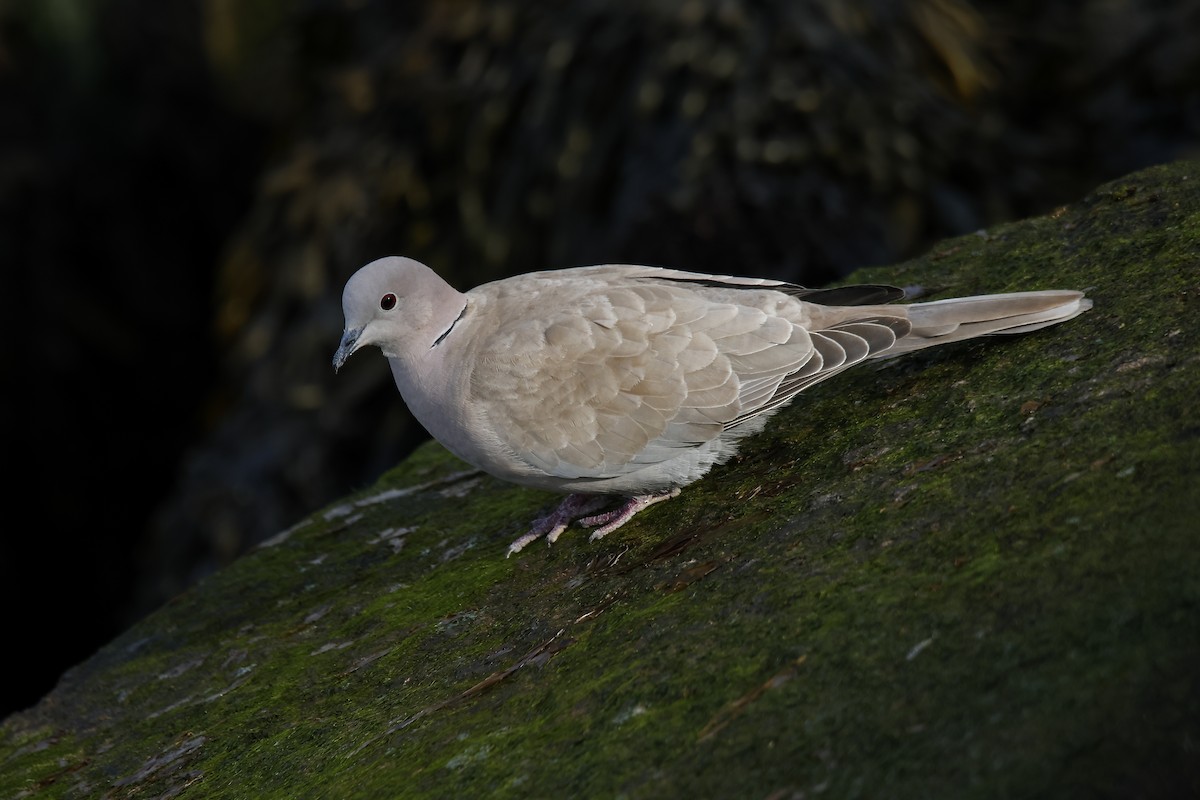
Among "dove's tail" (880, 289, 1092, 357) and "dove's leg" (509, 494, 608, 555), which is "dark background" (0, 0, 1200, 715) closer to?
"dove's leg" (509, 494, 608, 555)

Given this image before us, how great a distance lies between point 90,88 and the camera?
393 inches

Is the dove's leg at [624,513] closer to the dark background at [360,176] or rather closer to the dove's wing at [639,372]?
the dove's wing at [639,372]

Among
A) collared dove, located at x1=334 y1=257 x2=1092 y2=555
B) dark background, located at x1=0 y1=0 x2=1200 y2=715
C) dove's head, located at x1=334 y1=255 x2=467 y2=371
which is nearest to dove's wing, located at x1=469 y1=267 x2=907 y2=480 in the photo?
collared dove, located at x1=334 y1=257 x2=1092 y2=555

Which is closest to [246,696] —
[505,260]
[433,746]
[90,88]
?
[433,746]

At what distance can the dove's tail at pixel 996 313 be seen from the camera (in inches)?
141

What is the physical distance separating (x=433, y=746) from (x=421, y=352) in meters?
1.54

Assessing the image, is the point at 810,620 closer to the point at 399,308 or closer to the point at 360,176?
the point at 399,308

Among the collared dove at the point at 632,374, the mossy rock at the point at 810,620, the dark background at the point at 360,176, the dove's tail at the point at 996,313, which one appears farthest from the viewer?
the dark background at the point at 360,176

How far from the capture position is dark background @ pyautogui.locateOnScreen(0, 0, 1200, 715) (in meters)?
7.18

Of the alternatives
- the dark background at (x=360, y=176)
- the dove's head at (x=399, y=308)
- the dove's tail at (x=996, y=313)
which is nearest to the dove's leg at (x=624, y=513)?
the dove's head at (x=399, y=308)

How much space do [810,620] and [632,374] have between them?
1352 millimetres

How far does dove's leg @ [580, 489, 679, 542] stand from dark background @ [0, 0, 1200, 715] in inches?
122

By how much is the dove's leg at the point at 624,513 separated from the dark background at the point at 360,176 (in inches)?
122

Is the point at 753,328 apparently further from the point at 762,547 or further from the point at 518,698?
the point at 518,698
